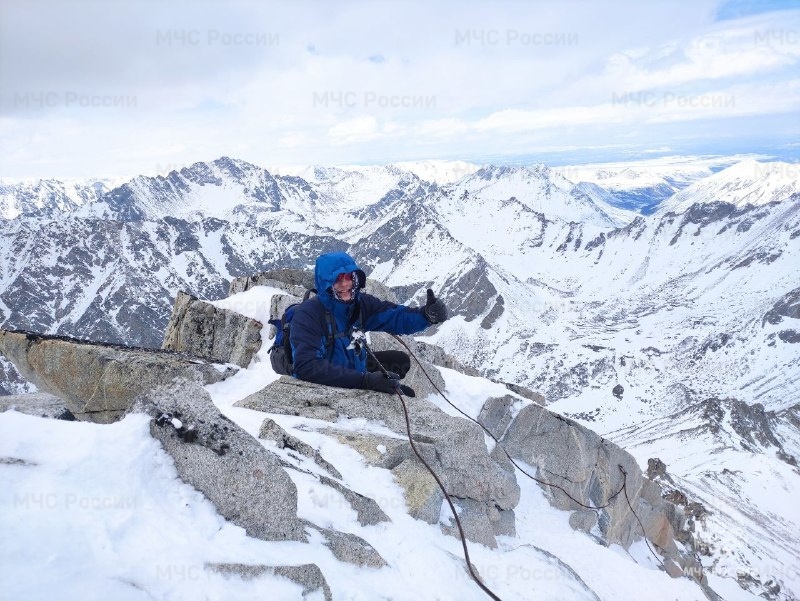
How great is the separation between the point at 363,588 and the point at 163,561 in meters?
2.41

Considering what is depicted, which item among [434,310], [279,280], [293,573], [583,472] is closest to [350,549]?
[293,573]

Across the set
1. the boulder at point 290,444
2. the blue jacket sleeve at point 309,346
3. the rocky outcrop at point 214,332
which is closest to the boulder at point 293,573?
the boulder at point 290,444

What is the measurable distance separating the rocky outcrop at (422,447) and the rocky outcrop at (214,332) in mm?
7095

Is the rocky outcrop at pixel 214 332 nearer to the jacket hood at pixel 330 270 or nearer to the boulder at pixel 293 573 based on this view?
the jacket hood at pixel 330 270

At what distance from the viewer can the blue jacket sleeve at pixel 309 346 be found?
10.6 m

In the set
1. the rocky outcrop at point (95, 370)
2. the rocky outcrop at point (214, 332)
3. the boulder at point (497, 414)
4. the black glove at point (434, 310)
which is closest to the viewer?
the black glove at point (434, 310)

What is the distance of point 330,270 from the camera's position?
10.3m

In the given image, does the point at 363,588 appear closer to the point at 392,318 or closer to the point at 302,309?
the point at 302,309

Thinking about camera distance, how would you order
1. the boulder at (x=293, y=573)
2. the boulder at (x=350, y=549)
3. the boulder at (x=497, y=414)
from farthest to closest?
the boulder at (x=497, y=414) → the boulder at (x=350, y=549) → the boulder at (x=293, y=573)

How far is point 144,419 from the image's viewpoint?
6527 millimetres

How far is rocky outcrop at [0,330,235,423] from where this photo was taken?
12.9 m

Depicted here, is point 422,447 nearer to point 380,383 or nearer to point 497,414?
point 380,383

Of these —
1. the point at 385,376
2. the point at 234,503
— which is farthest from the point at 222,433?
A: the point at 385,376

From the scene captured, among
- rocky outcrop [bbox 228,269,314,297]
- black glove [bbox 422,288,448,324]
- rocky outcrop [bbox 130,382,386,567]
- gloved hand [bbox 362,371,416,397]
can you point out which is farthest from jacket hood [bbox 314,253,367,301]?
rocky outcrop [bbox 228,269,314,297]
